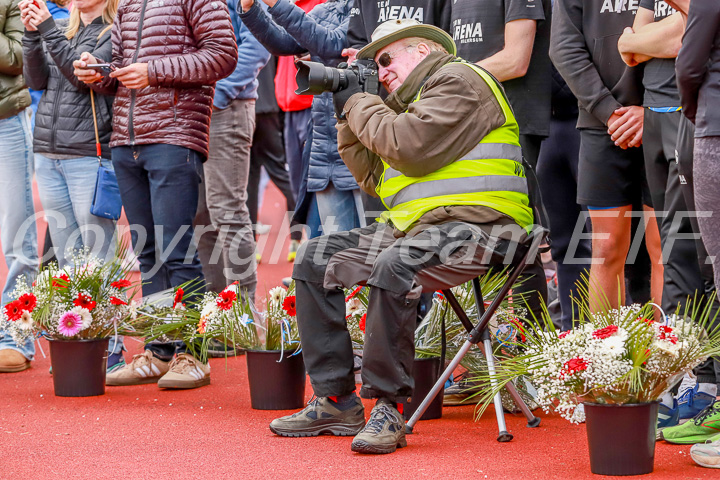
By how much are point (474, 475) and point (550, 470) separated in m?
0.26

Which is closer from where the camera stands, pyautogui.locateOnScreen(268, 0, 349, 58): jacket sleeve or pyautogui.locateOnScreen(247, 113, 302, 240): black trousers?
pyautogui.locateOnScreen(268, 0, 349, 58): jacket sleeve

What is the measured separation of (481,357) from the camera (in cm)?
397

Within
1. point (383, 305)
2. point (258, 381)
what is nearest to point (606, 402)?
point (383, 305)

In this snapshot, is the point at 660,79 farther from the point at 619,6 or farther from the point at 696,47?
the point at 696,47

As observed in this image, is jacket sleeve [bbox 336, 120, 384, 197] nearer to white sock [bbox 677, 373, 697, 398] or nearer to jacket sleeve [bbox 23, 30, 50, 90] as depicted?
white sock [bbox 677, 373, 697, 398]

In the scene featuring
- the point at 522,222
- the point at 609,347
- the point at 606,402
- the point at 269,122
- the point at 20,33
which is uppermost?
the point at 20,33

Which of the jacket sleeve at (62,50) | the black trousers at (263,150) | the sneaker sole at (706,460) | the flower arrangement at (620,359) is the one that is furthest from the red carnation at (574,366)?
the black trousers at (263,150)

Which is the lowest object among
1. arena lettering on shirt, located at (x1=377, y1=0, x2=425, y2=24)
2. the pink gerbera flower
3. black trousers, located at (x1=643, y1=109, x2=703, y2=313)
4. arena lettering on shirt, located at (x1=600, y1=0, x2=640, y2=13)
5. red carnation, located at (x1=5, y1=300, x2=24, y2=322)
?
the pink gerbera flower

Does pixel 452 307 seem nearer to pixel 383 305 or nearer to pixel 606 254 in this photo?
pixel 383 305

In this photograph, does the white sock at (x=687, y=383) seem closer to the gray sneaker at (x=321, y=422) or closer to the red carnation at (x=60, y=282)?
the gray sneaker at (x=321, y=422)

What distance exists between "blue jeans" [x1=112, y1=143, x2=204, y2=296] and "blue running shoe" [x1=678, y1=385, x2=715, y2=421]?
2380 millimetres

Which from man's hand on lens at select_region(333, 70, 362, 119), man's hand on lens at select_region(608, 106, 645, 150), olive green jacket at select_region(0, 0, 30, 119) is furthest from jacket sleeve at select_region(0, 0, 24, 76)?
man's hand on lens at select_region(608, 106, 645, 150)

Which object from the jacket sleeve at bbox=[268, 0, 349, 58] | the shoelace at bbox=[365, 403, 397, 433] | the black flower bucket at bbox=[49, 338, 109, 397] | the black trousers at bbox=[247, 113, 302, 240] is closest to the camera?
the shoelace at bbox=[365, 403, 397, 433]

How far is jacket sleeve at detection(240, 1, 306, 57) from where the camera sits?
502 centimetres
